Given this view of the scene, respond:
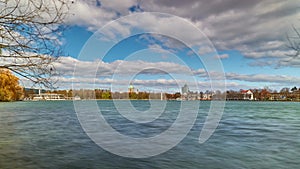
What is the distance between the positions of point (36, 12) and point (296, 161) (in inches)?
410

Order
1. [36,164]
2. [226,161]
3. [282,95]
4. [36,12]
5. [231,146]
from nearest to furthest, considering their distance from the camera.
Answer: [36,12] < [36,164] < [226,161] < [231,146] < [282,95]

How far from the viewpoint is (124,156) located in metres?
10.3

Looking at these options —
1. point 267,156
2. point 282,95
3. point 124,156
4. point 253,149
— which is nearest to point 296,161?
point 267,156

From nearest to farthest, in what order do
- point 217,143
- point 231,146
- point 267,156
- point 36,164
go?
point 36,164
point 267,156
point 231,146
point 217,143

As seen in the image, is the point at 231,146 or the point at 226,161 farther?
the point at 231,146

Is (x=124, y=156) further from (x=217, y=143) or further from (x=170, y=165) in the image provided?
(x=217, y=143)

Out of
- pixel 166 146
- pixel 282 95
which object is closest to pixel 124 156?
pixel 166 146

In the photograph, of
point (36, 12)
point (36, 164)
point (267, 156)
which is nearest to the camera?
point (36, 12)

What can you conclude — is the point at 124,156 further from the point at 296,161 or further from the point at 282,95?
the point at 282,95

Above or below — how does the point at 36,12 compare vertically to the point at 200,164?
above

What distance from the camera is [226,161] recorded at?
31.8 feet

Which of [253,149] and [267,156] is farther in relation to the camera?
[253,149]

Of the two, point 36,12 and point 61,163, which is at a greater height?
point 36,12

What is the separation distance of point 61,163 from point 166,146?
5288 millimetres
